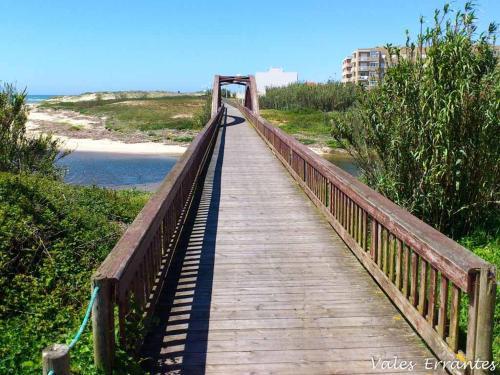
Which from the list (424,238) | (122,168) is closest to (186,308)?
(424,238)

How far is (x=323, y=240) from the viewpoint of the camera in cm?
674

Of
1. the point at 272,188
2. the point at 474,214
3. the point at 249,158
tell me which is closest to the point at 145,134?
the point at 249,158

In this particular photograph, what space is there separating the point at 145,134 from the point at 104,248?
46106mm

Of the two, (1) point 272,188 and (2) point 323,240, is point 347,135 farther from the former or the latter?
(2) point 323,240

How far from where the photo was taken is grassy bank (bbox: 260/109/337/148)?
44.9 m

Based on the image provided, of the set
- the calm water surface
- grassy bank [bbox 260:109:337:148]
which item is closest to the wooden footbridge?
the calm water surface

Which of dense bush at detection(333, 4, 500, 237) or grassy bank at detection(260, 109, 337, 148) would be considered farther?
grassy bank at detection(260, 109, 337, 148)

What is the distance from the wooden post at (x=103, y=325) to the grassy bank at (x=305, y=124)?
39790mm

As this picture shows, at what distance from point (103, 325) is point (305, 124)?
164 ft

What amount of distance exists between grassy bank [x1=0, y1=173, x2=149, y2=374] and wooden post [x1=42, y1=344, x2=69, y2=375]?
32.0 inches

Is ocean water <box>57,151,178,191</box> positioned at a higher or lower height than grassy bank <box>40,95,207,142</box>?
lower

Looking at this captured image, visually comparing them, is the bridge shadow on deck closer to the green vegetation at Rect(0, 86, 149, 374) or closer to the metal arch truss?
the green vegetation at Rect(0, 86, 149, 374)

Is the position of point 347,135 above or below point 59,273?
above

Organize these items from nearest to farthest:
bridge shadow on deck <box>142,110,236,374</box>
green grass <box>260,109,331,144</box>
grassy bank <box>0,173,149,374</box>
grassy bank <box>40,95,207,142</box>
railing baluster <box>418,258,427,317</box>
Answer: bridge shadow on deck <box>142,110,236,374</box> < railing baluster <box>418,258,427,317</box> < grassy bank <box>0,173,149,374</box> < green grass <box>260,109,331,144</box> < grassy bank <box>40,95,207,142</box>
